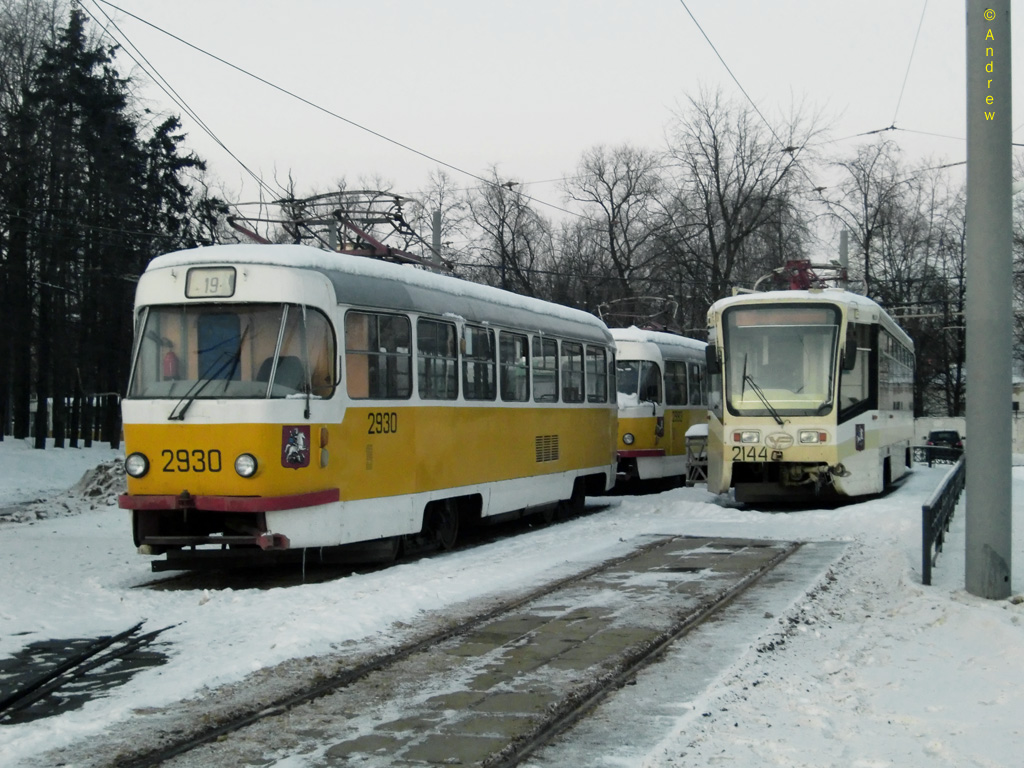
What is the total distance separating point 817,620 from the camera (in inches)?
357

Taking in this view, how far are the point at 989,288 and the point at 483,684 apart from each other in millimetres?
4905

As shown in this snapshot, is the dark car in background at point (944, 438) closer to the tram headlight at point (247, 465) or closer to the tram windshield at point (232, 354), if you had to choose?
the tram windshield at point (232, 354)

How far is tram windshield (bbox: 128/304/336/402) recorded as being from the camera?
10867 millimetres

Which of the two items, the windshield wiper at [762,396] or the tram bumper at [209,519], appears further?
the windshield wiper at [762,396]

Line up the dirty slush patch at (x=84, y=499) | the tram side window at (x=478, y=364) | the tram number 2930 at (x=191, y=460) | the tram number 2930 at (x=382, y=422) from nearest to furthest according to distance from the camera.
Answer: the tram number 2930 at (x=191, y=460)
the tram number 2930 at (x=382, y=422)
the tram side window at (x=478, y=364)
the dirty slush patch at (x=84, y=499)

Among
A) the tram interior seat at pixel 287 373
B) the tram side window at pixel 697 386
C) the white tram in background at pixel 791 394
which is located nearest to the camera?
the tram interior seat at pixel 287 373

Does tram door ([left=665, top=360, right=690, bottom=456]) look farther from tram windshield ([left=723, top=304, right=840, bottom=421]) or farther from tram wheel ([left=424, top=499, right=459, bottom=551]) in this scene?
tram wheel ([left=424, top=499, right=459, bottom=551])

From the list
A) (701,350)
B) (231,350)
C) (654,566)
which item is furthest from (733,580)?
(701,350)

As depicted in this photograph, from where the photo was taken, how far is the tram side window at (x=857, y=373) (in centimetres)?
1786

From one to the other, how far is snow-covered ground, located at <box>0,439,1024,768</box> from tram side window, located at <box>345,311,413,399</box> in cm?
178

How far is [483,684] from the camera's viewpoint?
7.11m

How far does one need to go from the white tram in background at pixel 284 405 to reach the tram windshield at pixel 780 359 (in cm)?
607

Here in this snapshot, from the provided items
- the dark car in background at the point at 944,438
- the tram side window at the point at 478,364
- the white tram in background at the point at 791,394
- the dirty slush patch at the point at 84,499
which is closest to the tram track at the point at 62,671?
the tram side window at the point at 478,364

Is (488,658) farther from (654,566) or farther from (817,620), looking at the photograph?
(654,566)
